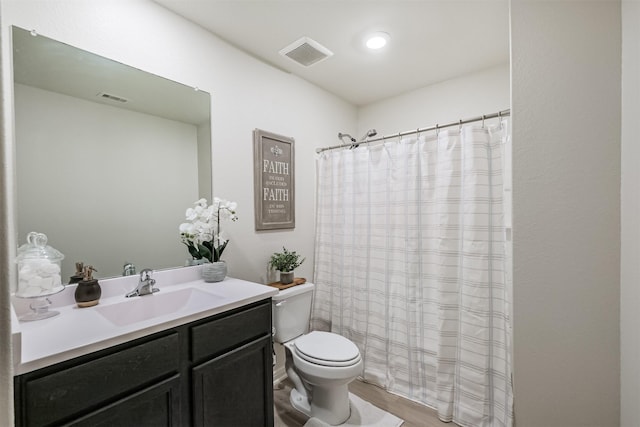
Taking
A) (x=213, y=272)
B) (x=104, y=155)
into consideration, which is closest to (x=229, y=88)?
(x=104, y=155)

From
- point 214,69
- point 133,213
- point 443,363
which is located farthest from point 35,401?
point 443,363

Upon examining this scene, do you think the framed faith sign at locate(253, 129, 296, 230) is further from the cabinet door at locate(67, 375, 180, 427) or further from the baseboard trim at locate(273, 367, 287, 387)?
the cabinet door at locate(67, 375, 180, 427)

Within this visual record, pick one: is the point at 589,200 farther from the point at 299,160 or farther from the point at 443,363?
the point at 299,160

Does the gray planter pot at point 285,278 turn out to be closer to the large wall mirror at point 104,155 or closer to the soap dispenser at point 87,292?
the large wall mirror at point 104,155

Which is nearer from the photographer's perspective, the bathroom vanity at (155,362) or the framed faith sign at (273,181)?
the bathroom vanity at (155,362)

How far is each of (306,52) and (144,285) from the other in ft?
5.86

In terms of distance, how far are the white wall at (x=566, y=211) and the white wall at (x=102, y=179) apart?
1.77 meters

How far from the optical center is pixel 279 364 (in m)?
2.17

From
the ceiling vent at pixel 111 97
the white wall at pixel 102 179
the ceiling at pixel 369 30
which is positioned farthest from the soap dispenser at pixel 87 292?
the ceiling at pixel 369 30

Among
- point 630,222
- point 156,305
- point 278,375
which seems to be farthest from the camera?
point 278,375

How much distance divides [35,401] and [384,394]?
1920mm

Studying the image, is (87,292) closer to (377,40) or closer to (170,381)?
(170,381)

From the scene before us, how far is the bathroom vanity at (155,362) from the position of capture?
928mm

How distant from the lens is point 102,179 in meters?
1.51
